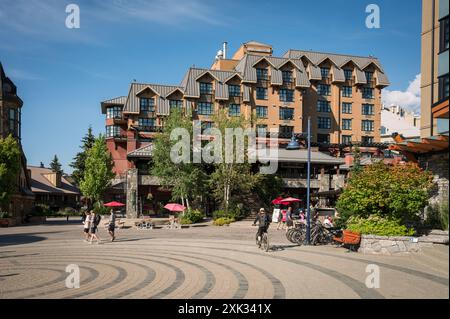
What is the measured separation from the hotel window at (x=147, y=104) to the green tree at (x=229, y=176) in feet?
70.6

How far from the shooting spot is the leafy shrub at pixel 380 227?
1650 cm

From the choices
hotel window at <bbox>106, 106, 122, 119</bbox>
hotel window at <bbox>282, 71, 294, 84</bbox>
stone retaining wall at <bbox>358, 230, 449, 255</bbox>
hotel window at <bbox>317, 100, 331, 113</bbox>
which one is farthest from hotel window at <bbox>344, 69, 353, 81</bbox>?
stone retaining wall at <bbox>358, 230, 449, 255</bbox>

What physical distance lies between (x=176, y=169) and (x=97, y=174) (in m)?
17.3

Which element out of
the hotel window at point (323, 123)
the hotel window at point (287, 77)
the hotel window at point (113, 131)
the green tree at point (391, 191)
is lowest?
the green tree at point (391, 191)

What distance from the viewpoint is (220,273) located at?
500 inches

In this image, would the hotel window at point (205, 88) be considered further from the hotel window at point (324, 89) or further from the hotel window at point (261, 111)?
the hotel window at point (324, 89)

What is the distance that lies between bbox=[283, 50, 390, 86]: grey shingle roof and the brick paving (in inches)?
2105

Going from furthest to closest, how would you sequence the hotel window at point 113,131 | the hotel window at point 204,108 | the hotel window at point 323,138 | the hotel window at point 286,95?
the hotel window at point 323,138 → the hotel window at point 113,131 → the hotel window at point 286,95 → the hotel window at point 204,108

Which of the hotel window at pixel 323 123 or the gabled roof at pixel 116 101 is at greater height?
the gabled roof at pixel 116 101

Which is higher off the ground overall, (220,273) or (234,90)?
(234,90)

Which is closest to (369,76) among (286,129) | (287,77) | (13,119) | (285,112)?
(287,77)

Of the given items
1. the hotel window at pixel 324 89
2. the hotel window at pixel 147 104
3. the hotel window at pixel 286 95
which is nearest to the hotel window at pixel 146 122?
the hotel window at pixel 147 104

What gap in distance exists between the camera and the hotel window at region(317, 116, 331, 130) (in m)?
67.0

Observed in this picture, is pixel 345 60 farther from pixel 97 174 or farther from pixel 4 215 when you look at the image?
pixel 4 215
